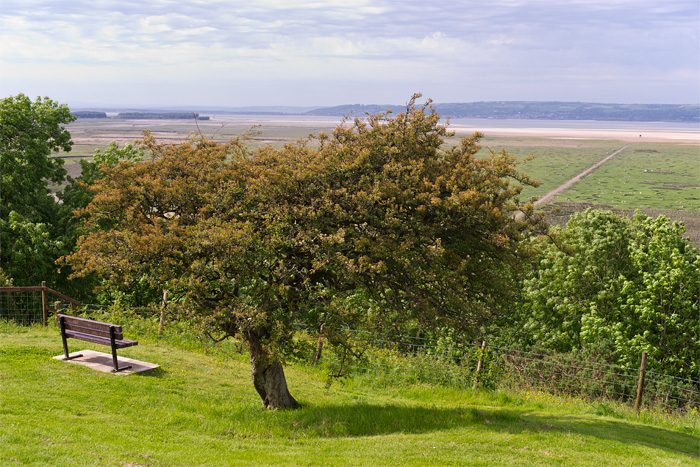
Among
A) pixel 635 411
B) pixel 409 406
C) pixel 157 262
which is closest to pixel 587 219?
pixel 635 411

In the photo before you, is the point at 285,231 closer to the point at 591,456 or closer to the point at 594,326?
the point at 591,456

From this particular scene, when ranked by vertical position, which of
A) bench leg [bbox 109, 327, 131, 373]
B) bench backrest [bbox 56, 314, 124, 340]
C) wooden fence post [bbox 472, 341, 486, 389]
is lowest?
wooden fence post [bbox 472, 341, 486, 389]

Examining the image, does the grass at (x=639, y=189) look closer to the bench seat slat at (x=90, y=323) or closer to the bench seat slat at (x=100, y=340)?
the bench seat slat at (x=100, y=340)

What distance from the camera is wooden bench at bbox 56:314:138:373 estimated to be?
12.9 m

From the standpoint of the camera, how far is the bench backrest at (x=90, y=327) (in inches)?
506

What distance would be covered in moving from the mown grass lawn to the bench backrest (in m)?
0.84

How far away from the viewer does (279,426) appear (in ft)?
36.4

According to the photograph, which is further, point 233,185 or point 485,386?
point 485,386

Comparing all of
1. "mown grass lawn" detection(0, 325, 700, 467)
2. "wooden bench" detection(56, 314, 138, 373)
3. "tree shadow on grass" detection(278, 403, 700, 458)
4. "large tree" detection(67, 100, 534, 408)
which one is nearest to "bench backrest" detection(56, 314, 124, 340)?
"wooden bench" detection(56, 314, 138, 373)

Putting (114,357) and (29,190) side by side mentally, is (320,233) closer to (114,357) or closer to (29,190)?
(114,357)

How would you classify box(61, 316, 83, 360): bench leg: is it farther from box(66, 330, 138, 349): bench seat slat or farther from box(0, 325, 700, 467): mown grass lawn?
box(0, 325, 700, 467): mown grass lawn

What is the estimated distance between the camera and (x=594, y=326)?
2705 centimetres

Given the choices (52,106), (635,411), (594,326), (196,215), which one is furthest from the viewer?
(52,106)

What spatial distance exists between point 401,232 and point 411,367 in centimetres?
596
